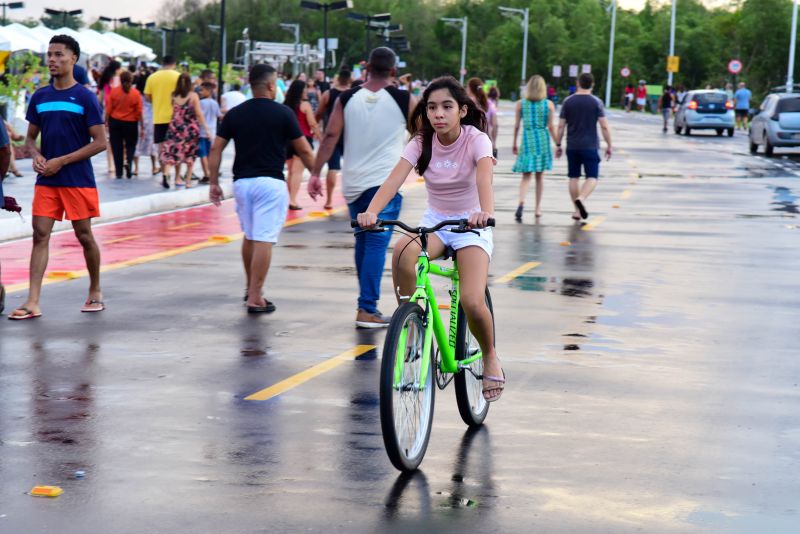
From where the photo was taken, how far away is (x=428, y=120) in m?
6.71

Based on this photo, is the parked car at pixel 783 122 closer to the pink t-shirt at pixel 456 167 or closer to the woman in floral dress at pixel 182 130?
the woman in floral dress at pixel 182 130

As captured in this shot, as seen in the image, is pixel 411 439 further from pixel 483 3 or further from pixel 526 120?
pixel 483 3

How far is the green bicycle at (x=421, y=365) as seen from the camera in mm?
5676

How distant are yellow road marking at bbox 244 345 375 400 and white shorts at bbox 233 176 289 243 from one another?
5.25 ft

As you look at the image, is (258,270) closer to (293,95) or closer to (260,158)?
(260,158)

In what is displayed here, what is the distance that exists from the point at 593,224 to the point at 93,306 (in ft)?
27.9

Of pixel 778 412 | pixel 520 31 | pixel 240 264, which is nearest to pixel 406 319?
pixel 778 412

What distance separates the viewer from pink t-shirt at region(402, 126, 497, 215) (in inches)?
259

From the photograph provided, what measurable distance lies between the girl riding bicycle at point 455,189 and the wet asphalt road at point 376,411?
625mm

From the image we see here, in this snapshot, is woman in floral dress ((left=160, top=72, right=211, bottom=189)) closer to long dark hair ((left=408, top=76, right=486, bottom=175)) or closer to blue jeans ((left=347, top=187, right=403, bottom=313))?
blue jeans ((left=347, top=187, right=403, bottom=313))

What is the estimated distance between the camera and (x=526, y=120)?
17297 mm

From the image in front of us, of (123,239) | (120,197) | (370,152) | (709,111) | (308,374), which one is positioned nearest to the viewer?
(308,374)

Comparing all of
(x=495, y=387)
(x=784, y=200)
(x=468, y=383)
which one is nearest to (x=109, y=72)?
(x=784, y=200)

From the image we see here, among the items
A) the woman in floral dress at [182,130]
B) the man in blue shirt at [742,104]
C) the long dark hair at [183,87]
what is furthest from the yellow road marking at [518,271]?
the man in blue shirt at [742,104]
